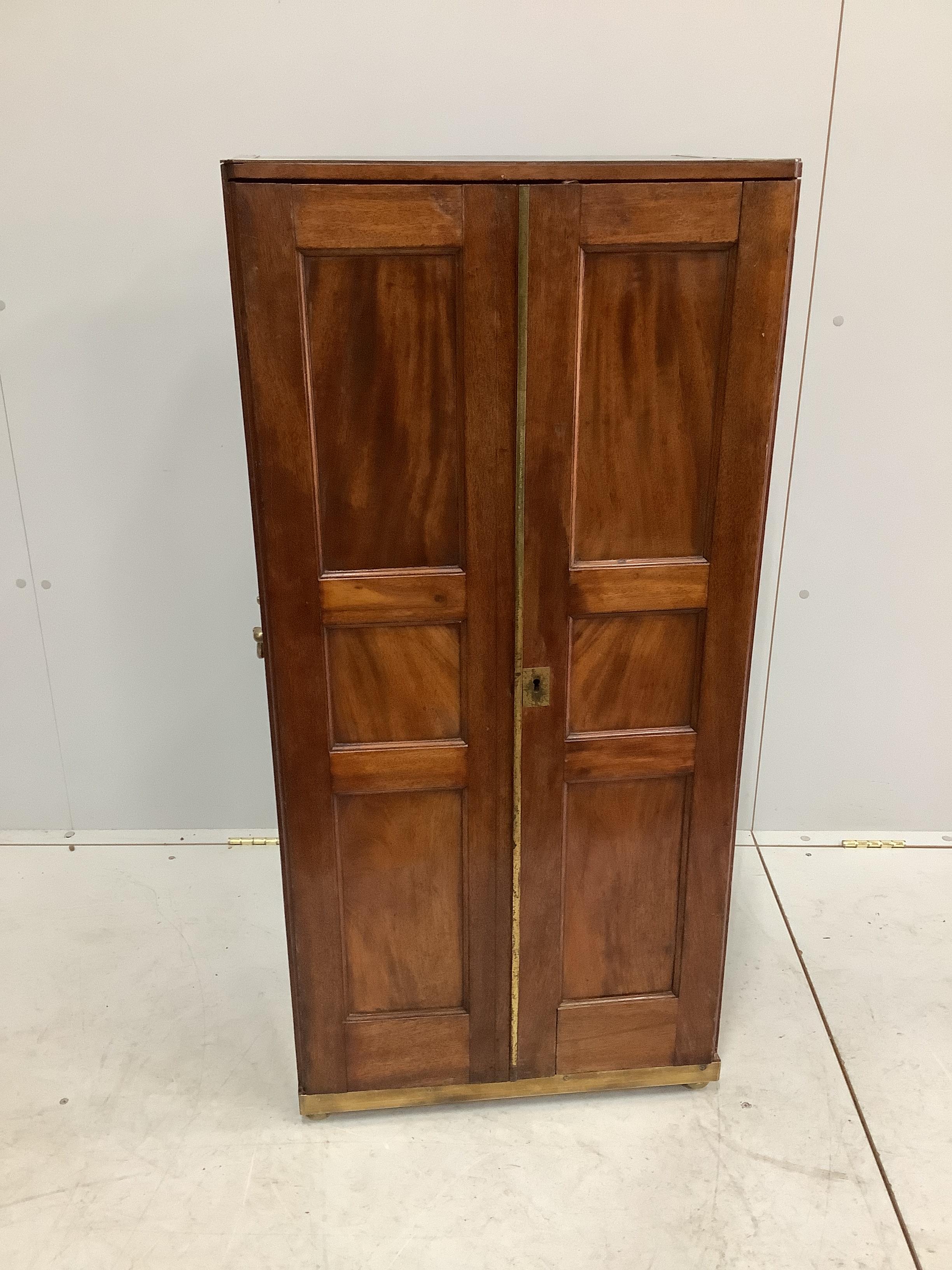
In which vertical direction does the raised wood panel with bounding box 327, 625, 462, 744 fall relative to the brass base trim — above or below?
above

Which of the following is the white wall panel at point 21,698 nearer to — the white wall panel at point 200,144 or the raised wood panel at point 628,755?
the white wall panel at point 200,144

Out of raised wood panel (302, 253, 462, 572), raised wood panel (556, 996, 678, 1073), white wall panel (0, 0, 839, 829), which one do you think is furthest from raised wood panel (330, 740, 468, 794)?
white wall panel (0, 0, 839, 829)

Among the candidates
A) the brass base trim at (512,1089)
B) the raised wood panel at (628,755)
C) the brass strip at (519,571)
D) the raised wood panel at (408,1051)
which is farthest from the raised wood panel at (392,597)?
the brass base trim at (512,1089)

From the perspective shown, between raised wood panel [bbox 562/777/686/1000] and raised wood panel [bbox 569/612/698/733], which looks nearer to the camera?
raised wood panel [bbox 569/612/698/733]

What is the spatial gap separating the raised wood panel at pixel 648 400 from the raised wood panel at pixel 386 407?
0.23m

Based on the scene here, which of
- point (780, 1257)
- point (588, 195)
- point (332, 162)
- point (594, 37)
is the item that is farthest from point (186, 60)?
point (780, 1257)

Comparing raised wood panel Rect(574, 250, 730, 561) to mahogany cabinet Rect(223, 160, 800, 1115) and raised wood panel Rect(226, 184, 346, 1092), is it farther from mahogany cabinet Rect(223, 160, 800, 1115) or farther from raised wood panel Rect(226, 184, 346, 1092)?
raised wood panel Rect(226, 184, 346, 1092)

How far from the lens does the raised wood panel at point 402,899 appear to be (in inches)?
71.9

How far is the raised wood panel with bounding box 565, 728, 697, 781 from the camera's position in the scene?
5.89 feet

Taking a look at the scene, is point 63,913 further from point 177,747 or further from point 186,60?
point 186,60

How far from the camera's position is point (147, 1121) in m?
2.00

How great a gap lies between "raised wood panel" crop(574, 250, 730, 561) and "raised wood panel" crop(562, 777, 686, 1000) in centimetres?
48

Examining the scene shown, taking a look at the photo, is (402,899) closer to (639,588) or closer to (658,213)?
(639,588)

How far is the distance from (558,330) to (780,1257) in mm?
1664
